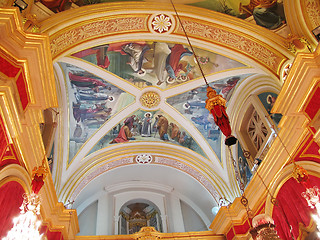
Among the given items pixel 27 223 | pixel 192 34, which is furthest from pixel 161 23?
pixel 27 223

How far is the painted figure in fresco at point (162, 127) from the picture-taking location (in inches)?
428

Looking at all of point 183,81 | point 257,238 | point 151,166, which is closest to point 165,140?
point 151,166

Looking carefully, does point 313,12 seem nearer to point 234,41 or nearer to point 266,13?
point 266,13

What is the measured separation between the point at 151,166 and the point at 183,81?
4014 millimetres

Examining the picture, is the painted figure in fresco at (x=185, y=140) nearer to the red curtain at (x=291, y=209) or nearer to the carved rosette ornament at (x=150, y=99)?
the carved rosette ornament at (x=150, y=99)

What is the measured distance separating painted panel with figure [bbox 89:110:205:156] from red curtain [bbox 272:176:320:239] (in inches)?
160

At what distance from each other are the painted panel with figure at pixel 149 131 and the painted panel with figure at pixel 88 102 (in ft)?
1.97

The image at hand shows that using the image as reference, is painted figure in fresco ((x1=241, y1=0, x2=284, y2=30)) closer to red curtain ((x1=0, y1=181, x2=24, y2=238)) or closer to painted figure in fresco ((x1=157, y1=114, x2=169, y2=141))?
painted figure in fresco ((x1=157, y1=114, x2=169, y2=141))

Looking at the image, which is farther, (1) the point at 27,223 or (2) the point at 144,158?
(2) the point at 144,158

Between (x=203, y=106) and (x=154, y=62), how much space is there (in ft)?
8.17

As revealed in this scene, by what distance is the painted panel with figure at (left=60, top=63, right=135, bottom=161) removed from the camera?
941cm

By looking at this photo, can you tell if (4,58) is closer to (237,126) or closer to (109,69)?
(109,69)

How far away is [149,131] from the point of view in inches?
442

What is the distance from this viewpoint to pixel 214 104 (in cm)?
498
